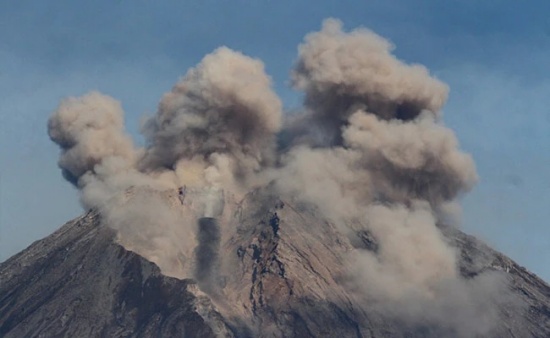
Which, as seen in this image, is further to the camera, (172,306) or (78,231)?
(78,231)

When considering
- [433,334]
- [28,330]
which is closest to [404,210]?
[433,334]

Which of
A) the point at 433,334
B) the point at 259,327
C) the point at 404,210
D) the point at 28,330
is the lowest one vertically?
the point at 28,330

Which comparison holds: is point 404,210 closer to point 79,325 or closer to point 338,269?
point 338,269

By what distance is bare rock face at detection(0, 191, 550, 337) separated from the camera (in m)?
108

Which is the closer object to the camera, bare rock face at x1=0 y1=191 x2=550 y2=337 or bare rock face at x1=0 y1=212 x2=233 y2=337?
bare rock face at x1=0 y1=212 x2=233 y2=337

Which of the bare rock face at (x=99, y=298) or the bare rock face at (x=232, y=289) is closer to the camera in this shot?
the bare rock face at (x=99, y=298)

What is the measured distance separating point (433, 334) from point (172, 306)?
17003 mm

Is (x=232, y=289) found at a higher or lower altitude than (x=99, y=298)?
higher

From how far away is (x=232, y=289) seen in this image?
370ft

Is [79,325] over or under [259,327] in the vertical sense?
under

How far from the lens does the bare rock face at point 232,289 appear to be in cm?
10806

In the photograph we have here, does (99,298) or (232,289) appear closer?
(99,298)

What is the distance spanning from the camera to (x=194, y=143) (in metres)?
122

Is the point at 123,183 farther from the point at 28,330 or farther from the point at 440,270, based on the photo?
the point at 440,270
